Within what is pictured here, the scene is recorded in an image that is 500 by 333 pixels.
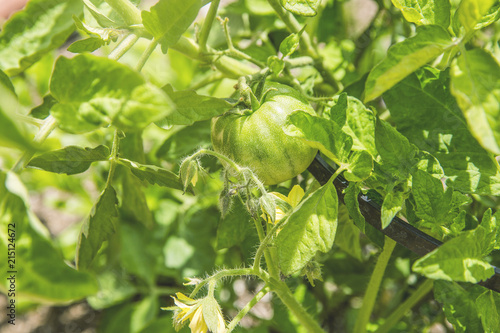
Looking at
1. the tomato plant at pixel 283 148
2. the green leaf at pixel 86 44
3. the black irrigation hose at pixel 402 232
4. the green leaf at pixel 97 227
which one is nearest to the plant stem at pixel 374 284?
the tomato plant at pixel 283 148

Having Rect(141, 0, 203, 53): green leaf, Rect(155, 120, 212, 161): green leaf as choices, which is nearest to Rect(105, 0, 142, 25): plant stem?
Rect(141, 0, 203, 53): green leaf

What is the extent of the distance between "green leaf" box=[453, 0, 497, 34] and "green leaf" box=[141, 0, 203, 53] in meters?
0.32

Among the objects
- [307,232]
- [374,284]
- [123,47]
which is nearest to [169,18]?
[123,47]

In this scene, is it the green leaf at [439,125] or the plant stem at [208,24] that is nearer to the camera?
the green leaf at [439,125]

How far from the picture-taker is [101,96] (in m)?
0.53

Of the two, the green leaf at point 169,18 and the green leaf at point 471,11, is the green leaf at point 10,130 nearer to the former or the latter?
the green leaf at point 169,18

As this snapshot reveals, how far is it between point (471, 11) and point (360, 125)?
205 millimetres

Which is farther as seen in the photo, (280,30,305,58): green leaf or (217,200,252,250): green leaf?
(217,200,252,250): green leaf

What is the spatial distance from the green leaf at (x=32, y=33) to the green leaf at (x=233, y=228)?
433 mm

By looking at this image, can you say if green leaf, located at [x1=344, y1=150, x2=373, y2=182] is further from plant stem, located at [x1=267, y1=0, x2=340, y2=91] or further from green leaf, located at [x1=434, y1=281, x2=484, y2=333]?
plant stem, located at [x1=267, y1=0, x2=340, y2=91]

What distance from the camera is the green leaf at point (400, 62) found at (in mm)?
540

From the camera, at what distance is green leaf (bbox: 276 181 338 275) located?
0.60 meters

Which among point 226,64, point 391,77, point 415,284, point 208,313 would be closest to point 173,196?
point 226,64

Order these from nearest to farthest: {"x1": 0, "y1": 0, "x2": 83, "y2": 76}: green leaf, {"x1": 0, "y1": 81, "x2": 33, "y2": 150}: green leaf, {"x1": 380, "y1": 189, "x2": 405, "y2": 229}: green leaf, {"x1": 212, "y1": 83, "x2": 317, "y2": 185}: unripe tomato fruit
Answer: {"x1": 0, "y1": 81, "x2": 33, "y2": 150}: green leaf, {"x1": 380, "y1": 189, "x2": 405, "y2": 229}: green leaf, {"x1": 212, "y1": 83, "x2": 317, "y2": 185}: unripe tomato fruit, {"x1": 0, "y1": 0, "x2": 83, "y2": 76}: green leaf
